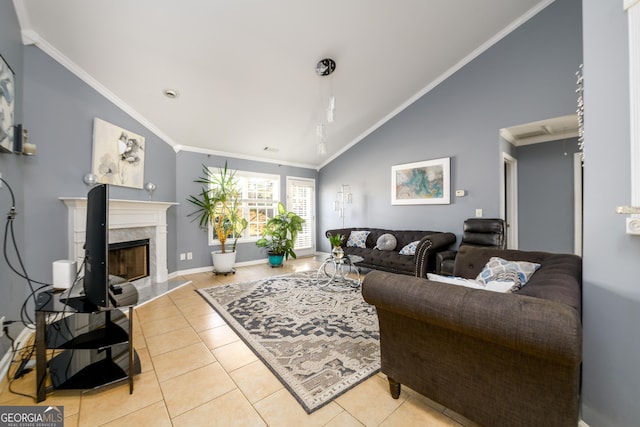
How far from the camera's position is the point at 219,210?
14.9 ft

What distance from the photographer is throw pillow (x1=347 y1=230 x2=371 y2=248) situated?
464 cm

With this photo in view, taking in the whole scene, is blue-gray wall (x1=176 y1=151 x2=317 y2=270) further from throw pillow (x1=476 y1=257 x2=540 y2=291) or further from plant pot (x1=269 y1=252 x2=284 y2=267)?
throw pillow (x1=476 y1=257 x2=540 y2=291)

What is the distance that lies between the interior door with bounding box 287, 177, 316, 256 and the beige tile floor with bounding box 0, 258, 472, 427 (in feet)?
13.2

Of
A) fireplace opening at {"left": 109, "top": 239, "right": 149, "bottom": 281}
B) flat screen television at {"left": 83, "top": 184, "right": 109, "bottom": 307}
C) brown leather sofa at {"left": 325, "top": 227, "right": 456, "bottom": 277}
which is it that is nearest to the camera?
flat screen television at {"left": 83, "top": 184, "right": 109, "bottom": 307}

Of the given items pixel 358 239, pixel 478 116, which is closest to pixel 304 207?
pixel 358 239

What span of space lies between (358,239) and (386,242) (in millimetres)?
623

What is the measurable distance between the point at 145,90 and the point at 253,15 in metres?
1.69

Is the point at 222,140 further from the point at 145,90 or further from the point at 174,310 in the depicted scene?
the point at 174,310

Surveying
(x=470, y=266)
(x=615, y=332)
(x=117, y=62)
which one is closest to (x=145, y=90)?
(x=117, y=62)

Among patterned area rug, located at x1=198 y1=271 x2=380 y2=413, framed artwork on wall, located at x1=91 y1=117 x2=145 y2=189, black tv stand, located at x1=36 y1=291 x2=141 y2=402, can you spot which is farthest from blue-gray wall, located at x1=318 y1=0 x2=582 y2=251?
black tv stand, located at x1=36 y1=291 x2=141 y2=402

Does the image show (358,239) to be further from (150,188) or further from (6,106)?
(6,106)

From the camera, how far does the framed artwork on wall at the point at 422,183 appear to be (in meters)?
3.93

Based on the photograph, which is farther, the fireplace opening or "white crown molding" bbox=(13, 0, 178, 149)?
the fireplace opening

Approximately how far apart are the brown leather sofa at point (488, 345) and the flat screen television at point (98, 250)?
1.52 m
